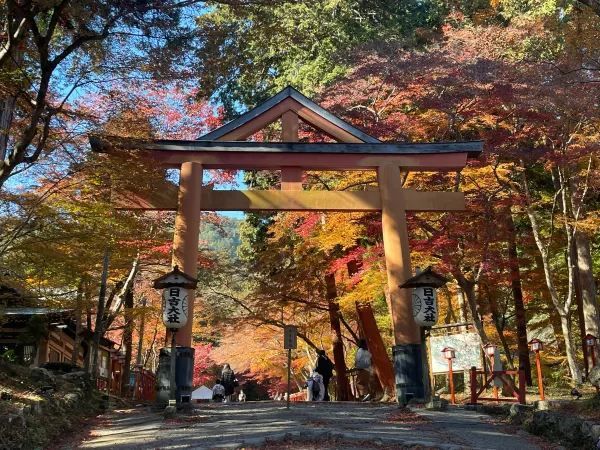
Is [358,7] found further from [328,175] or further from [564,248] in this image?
[564,248]

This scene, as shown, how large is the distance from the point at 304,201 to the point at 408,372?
4118mm

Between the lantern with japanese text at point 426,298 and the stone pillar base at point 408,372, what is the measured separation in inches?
31.1

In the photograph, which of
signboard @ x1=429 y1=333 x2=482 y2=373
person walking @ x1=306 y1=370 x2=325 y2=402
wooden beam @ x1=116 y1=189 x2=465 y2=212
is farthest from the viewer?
person walking @ x1=306 y1=370 x2=325 y2=402

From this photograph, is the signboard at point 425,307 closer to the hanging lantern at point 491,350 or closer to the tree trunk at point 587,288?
the hanging lantern at point 491,350

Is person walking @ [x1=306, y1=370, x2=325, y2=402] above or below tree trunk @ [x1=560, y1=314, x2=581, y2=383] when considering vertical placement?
below

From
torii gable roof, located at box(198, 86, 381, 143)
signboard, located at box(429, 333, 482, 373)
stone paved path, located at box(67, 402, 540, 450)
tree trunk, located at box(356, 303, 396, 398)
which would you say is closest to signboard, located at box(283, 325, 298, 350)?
stone paved path, located at box(67, 402, 540, 450)

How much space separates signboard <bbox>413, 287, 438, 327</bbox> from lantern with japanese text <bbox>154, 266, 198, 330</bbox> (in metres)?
4.26

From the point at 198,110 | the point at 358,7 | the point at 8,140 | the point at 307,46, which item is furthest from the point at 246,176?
the point at 8,140

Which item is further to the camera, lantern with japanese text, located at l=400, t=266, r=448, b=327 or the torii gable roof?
the torii gable roof

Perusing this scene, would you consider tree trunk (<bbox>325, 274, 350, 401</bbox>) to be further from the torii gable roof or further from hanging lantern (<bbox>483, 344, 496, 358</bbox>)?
the torii gable roof

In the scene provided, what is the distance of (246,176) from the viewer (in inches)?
906

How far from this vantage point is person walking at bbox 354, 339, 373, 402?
16.0 m

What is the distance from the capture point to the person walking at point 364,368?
16.0 metres

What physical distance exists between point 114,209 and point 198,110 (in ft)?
28.8
